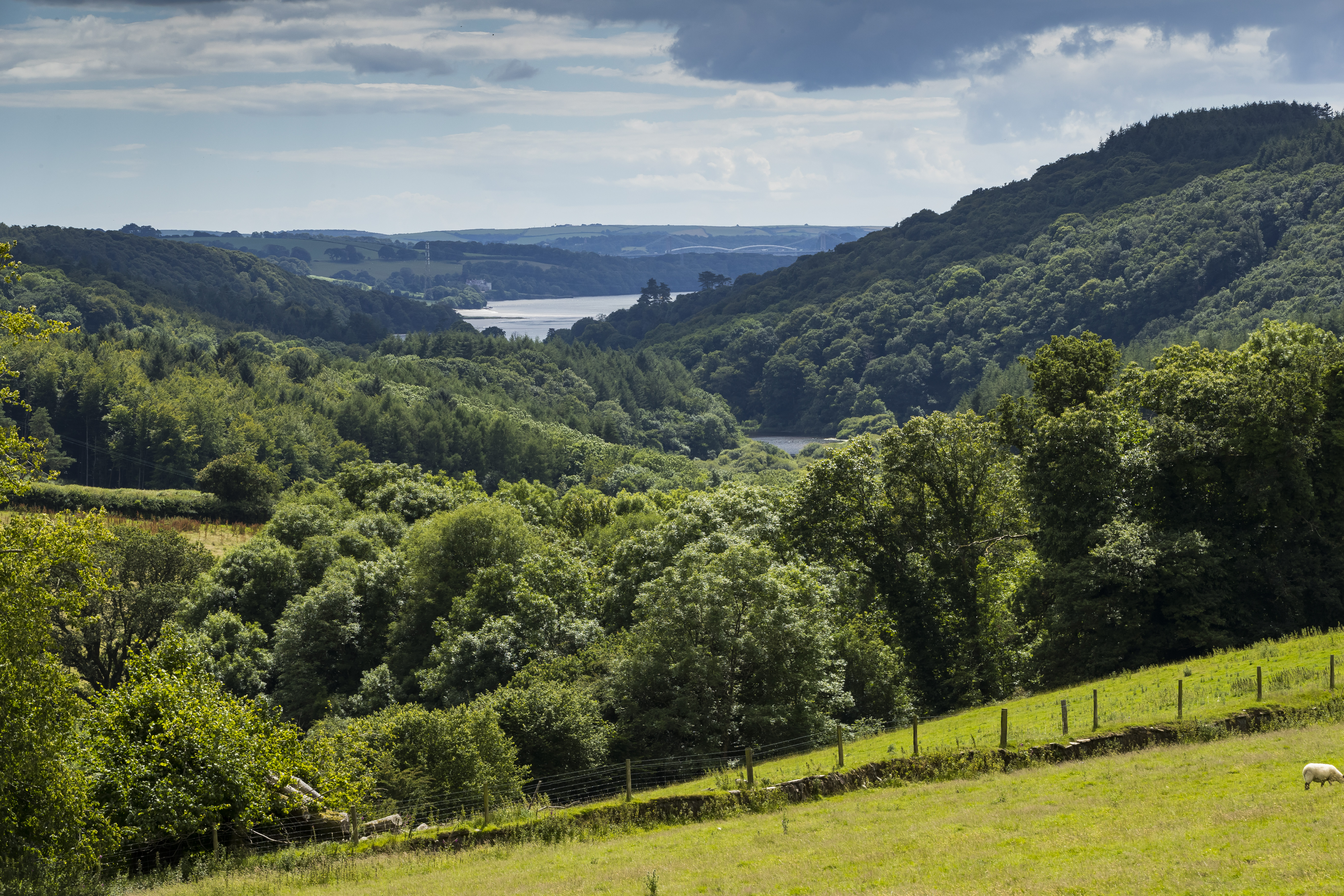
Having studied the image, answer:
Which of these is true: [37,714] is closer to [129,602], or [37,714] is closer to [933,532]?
[933,532]

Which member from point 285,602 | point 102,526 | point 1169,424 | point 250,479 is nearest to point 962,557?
point 1169,424

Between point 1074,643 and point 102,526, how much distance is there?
4232 cm

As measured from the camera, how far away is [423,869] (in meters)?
25.1

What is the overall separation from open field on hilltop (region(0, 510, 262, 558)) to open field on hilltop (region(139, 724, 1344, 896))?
8159 centimetres

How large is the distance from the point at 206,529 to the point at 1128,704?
4083 inches

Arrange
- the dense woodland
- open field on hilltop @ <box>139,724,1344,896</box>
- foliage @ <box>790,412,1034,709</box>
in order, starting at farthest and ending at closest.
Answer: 1. foliage @ <box>790,412,1034,709</box>
2. the dense woodland
3. open field on hilltop @ <box>139,724,1344,896</box>

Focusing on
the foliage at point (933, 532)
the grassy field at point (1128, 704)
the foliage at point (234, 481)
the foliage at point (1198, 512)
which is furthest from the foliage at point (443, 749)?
the foliage at point (234, 481)

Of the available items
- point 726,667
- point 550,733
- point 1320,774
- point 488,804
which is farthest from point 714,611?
point 1320,774

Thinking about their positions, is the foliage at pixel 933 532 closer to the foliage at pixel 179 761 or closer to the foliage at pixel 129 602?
the foliage at pixel 179 761

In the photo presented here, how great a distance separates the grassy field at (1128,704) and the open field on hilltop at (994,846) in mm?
2601

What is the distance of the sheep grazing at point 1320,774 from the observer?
76.8ft

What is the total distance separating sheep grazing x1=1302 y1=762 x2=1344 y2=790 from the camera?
76.8 ft

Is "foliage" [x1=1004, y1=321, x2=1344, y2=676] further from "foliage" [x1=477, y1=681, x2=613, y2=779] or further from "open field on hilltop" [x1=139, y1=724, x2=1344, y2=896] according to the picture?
"foliage" [x1=477, y1=681, x2=613, y2=779]

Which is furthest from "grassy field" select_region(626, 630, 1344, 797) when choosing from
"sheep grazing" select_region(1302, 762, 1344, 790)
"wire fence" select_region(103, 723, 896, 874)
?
"sheep grazing" select_region(1302, 762, 1344, 790)
